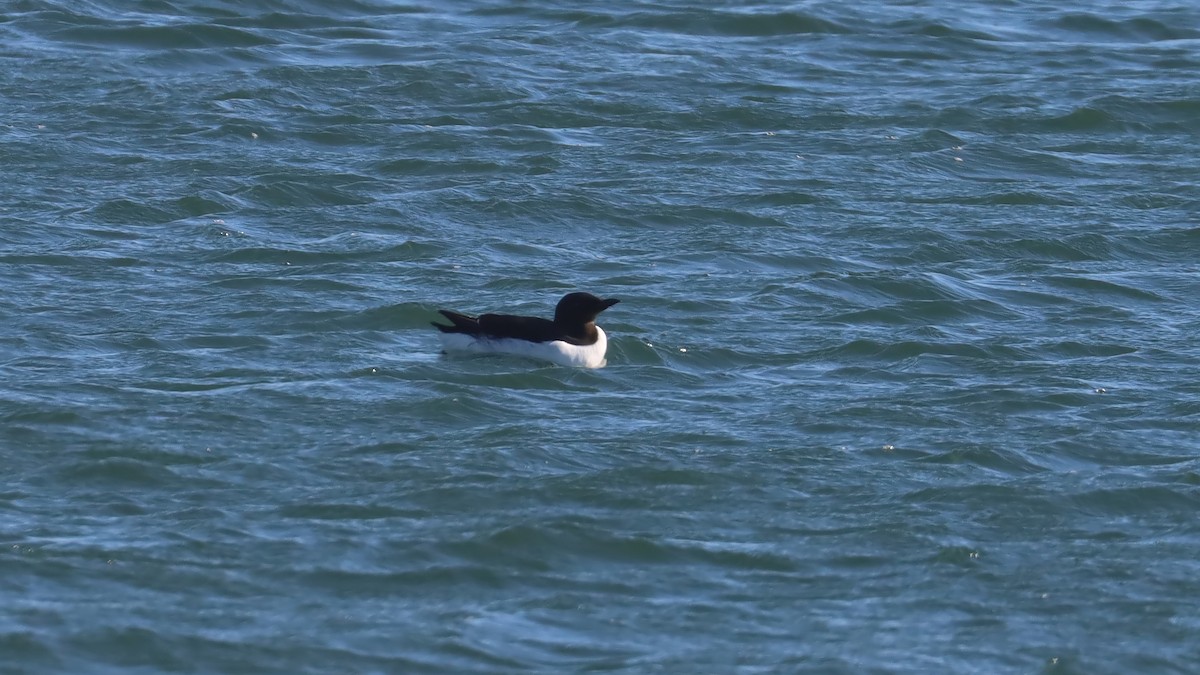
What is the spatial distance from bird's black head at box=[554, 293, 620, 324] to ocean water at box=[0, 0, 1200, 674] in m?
0.40

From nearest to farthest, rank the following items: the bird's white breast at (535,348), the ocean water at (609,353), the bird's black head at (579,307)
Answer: the ocean water at (609,353)
the bird's white breast at (535,348)
the bird's black head at (579,307)

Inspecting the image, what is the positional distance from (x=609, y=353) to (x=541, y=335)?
53 cm

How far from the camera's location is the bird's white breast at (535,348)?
11.2m

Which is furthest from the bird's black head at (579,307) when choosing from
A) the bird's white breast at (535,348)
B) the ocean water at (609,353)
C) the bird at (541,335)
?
the ocean water at (609,353)

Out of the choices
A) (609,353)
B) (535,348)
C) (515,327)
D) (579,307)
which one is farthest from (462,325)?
(609,353)

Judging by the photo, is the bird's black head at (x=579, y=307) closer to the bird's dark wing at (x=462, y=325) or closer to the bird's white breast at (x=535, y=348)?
the bird's white breast at (x=535, y=348)

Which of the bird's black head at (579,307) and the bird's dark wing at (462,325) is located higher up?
the bird's black head at (579,307)

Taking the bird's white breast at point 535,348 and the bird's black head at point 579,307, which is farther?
the bird's black head at point 579,307

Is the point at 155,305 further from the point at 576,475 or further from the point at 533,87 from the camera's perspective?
the point at 533,87

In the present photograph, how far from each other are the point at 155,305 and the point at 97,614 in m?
4.60

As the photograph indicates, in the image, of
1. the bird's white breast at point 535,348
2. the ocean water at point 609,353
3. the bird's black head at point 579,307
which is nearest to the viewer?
the ocean water at point 609,353

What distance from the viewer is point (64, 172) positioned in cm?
1486

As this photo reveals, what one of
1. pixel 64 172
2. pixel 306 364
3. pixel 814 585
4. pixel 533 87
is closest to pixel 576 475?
pixel 814 585

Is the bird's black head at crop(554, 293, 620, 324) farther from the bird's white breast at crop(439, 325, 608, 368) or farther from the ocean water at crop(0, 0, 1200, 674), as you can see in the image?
the ocean water at crop(0, 0, 1200, 674)
